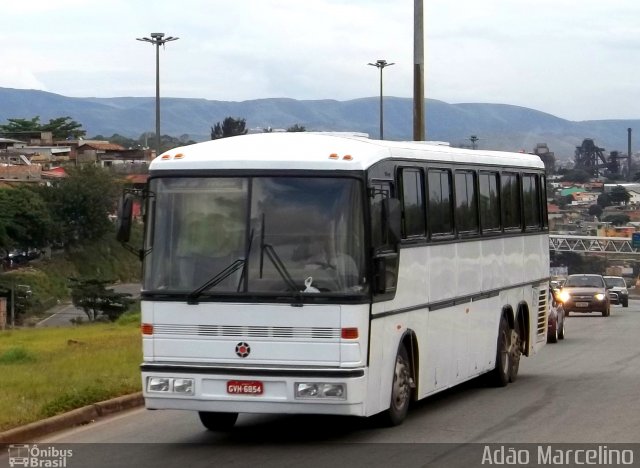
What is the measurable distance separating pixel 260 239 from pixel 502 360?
20.8 ft

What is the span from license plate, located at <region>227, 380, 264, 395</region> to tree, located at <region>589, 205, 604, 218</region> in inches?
5942

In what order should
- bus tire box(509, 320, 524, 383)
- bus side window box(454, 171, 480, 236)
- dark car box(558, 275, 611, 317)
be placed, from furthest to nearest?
dark car box(558, 275, 611, 317)
bus tire box(509, 320, 524, 383)
bus side window box(454, 171, 480, 236)

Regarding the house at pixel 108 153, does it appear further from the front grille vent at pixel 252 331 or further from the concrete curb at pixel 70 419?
the front grille vent at pixel 252 331

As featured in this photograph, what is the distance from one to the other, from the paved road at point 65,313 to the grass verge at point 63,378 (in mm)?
45097

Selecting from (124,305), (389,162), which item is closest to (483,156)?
(389,162)

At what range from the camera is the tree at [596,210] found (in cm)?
16107

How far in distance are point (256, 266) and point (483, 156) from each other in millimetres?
5796

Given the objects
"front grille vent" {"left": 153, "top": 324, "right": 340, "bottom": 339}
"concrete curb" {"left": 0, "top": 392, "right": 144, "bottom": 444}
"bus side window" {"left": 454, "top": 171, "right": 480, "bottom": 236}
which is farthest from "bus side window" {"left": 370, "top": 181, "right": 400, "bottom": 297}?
"concrete curb" {"left": 0, "top": 392, "right": 144, "bottom": 444}

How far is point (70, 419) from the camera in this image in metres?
14.0

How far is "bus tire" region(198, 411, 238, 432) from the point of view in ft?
44.3

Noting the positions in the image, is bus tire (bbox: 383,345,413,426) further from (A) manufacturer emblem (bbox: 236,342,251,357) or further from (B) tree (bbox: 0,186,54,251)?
(B) tree (bbox: 0,186,54,251)

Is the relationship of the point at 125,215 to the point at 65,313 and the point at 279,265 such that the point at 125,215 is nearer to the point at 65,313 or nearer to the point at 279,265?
the point at 279,265

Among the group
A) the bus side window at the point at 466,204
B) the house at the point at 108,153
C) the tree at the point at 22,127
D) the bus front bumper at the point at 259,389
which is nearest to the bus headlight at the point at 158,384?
the bus front bumper at the point at 259,389

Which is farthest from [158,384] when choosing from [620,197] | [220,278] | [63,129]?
[63,129]
